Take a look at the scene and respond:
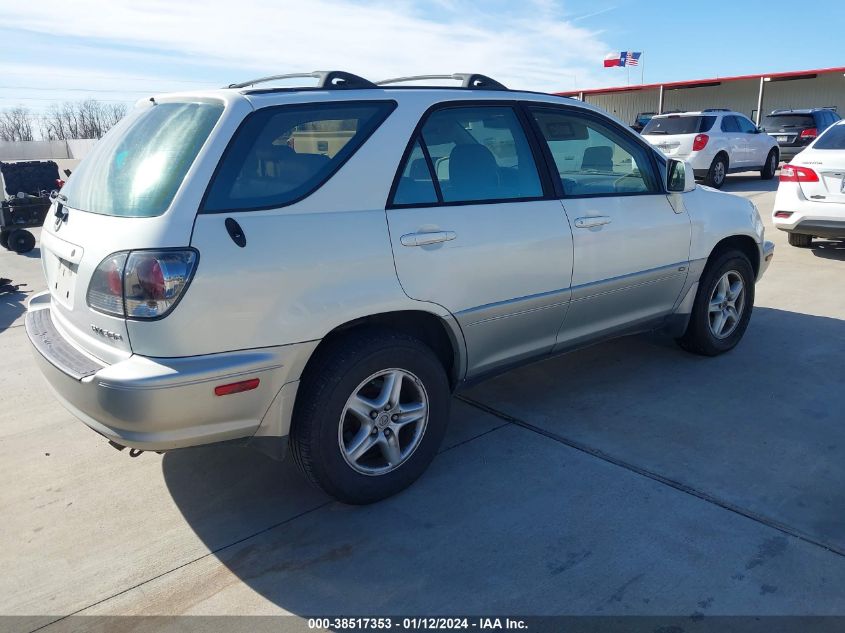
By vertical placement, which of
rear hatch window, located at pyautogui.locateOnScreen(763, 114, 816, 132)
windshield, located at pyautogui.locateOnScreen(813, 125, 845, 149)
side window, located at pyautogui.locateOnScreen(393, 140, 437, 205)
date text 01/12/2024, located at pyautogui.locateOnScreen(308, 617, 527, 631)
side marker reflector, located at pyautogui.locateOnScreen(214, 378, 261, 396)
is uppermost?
rear hatch window, located at pyautogui.locateOnScreen(763, 114, 816, 132)

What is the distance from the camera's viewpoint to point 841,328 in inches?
219

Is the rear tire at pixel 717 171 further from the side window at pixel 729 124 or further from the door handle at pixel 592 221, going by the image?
the door handle at pixel 592 221

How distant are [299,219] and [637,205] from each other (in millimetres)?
2270

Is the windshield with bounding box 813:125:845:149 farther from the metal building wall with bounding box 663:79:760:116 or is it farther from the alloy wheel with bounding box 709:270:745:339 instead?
the metal building wall with bounding box 663:79:760:116

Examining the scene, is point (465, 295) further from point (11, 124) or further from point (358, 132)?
point (11, 124)

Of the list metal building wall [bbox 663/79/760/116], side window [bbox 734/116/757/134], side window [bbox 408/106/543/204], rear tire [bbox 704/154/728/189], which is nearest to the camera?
side window [bbox 408/106/543/204]

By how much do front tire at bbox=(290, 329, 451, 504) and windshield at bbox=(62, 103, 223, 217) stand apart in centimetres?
92

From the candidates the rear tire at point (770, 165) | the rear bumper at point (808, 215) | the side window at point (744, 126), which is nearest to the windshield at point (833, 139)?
the rear bumper at point (808, 215)

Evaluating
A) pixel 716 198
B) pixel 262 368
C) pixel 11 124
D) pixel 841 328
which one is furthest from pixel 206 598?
pixel 11 124

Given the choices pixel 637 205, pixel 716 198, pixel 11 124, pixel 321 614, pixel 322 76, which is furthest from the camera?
pixel 11 124

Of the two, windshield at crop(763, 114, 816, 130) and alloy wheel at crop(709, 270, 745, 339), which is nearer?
alloy wheel at crop(709, 270, 745, 339)

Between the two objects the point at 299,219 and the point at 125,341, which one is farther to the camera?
the point at 299,219

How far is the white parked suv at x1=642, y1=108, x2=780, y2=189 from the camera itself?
1478 centimetres

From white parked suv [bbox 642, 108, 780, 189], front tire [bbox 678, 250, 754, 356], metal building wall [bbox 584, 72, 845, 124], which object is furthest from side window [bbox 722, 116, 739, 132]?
metal building wall [bbox 584, 72, 845, 124]
